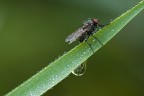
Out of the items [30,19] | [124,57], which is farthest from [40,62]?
[124,57]

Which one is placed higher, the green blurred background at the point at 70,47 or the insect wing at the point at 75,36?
the green blurred background at the point at 70,47

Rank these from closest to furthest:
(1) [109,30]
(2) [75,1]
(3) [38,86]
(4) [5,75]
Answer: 1. (3) [38,86]
2. (1) [109,30]
3. (4) [5,75]
4. (2) [75,1]

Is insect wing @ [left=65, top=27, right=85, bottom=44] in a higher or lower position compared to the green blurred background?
lower

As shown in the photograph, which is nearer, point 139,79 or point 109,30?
point 109,30

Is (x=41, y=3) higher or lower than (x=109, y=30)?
higher

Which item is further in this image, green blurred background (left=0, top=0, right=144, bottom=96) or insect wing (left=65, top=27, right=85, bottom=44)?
green blurred background (left=0, top=0, right=144, bottom=96)

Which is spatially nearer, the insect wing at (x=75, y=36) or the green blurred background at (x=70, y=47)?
the insect wing at (x=75, y=36)

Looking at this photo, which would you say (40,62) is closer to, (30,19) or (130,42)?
(30,19)

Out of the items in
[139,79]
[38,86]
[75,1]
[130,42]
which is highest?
[75,1]
